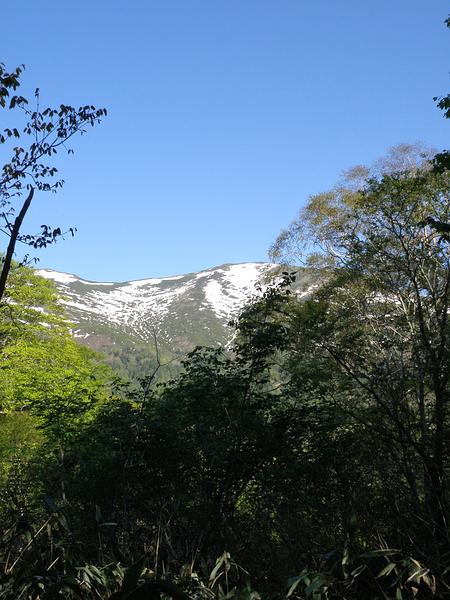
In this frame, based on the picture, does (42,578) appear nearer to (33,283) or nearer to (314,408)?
(314,408)

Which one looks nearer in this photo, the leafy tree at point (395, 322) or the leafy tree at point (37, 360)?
the leafy tree at point (395, 322)

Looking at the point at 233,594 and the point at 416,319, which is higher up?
the point at 416,319

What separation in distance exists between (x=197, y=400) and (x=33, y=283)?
999 inches

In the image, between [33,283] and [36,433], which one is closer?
[36,433]

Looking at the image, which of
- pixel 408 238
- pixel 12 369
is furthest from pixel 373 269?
pixel 12 369

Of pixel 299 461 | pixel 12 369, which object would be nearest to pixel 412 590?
pixel 299 461

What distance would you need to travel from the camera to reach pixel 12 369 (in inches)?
901

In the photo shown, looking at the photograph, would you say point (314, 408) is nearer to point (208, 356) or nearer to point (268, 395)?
point (268, 395)

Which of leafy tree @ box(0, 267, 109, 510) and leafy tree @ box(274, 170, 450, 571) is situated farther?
leafy tree @ box(0, 267, 109, 510)

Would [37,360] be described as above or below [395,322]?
below

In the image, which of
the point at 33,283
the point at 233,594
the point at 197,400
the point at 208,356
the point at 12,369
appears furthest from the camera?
the point at 33,283

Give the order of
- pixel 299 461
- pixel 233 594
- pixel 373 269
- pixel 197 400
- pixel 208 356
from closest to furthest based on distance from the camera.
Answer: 1. pixel 233 594
2. pixel 299 461
3. pixel 197 400
4. pixel 208 356
5. pixel 373 269

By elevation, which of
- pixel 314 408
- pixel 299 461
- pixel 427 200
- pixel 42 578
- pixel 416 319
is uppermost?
pixel 427 200

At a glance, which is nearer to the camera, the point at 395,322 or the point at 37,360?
the point at 395,322
